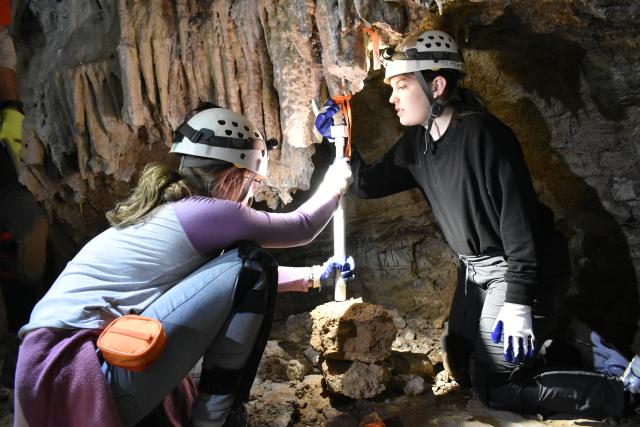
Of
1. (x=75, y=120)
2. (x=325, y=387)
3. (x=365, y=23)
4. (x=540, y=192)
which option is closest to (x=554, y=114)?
(x=540, y=192)

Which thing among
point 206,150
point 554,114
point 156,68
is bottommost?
point 206,150

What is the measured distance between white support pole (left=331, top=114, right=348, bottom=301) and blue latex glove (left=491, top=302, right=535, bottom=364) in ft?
2.51

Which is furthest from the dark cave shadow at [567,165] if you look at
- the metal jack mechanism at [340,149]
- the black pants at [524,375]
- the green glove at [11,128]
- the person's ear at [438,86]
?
the green glove at [11,128]

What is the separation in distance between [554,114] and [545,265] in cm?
143

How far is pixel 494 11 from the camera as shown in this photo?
9.09 feet

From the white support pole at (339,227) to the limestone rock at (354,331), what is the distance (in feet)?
0.28

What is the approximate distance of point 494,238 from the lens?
248 centimetres

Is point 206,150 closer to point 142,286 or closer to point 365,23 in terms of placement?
point 142,286

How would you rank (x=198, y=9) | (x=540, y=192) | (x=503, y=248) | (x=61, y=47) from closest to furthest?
(x=503, y=248)
(x=198, y=9)
(x=540, y=192)
(x=61, y=47)

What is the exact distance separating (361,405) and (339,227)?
0.95m

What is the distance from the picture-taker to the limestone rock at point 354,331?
268 cm

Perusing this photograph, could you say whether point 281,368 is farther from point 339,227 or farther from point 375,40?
point 375,40

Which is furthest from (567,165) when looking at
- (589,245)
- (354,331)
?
(354,331)

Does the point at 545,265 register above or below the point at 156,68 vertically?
below
